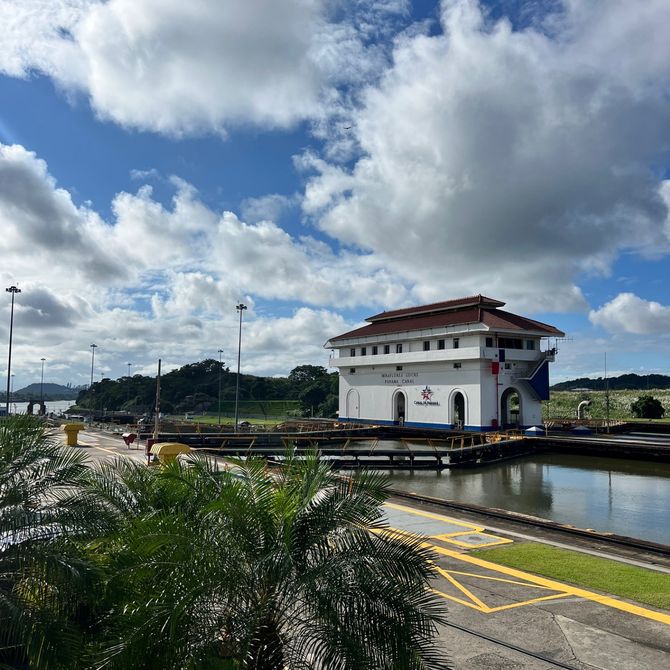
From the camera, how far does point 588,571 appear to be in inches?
440

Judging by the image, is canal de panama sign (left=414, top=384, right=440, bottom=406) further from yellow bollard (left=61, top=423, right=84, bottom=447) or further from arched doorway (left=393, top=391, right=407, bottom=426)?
yellow bollard (left=61, top=423, right=84, bottom=447)

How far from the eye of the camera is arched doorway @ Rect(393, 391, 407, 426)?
182ft

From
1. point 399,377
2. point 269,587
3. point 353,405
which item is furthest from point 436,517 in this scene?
point 353,405

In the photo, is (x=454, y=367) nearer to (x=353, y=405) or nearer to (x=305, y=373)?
(x=353, y=405)

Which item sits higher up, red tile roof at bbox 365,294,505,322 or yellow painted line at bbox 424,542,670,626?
red tile roof at bbox 365,294,505,322

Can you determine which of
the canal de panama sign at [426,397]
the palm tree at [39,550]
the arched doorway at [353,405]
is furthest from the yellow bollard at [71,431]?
the arched doorway at [353,405]

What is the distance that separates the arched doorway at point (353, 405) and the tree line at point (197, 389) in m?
36.2

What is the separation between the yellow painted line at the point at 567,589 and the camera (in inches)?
352

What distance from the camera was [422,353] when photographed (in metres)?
51.8

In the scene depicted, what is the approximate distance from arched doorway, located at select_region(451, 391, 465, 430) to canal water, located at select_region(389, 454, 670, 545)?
945 centimetres

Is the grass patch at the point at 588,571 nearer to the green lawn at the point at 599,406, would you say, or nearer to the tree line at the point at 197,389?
the green lawn at the point at 599,406

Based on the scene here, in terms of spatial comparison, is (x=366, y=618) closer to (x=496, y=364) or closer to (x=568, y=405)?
(x=496, y=364)

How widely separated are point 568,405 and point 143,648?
86927 millimetres

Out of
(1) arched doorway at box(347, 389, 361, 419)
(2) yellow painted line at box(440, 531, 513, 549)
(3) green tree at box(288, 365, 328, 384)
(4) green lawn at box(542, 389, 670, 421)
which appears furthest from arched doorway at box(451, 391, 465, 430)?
(3) green tree at box(288, 365, 328, 384)
